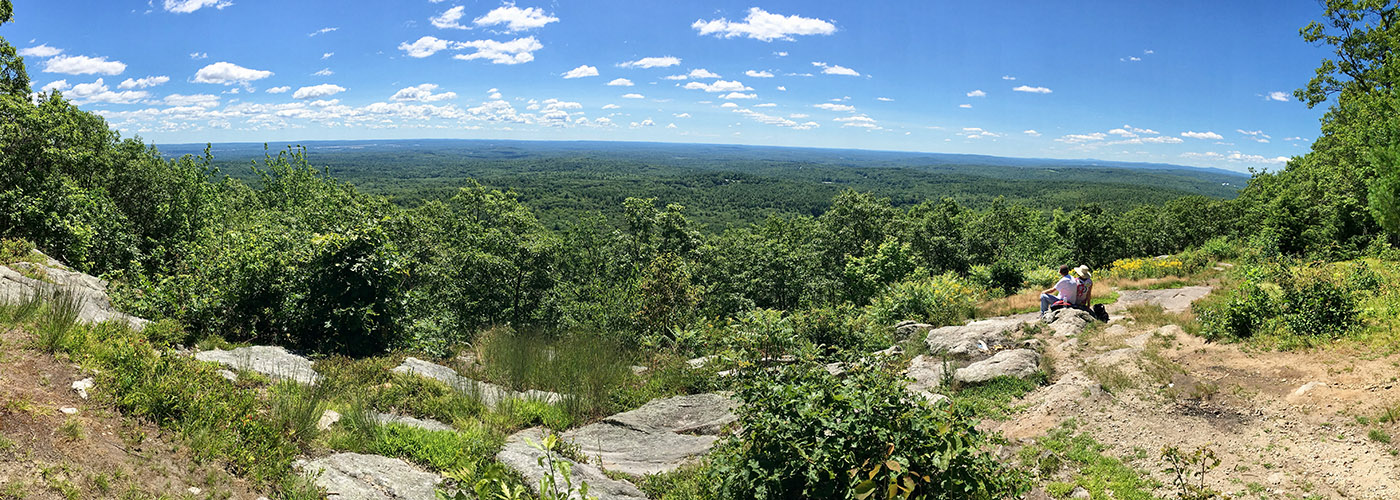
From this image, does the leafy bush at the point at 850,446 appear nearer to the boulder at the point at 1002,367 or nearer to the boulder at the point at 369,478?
the boulder at the point at 369,478

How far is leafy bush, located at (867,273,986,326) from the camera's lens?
523 inches

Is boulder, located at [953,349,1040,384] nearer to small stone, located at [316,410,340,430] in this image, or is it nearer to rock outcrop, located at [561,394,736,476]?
rock outcrop, located at [561,394,736,476]

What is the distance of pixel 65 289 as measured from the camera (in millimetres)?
7195

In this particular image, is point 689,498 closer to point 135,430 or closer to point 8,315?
point 135,430

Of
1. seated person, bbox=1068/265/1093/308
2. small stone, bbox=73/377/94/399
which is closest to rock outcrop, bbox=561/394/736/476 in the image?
small stone, bbox=73/377/94/399

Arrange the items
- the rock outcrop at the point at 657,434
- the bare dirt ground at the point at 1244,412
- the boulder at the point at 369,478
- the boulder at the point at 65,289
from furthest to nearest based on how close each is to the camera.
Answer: the boulder at the point at 65,289
the rock outcrop at the point at 657,434
the bare dirt ground at the point at 1244,412
the boulder at the point at 369,478

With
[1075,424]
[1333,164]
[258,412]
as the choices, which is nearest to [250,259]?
[258,412]

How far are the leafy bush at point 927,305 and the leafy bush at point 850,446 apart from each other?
9.66 meters

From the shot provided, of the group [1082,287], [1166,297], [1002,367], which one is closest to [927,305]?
[1082,287]

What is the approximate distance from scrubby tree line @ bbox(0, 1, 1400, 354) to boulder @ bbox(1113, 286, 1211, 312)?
315 cm

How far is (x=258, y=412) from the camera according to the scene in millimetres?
4539

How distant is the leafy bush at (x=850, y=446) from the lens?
3.45 meters

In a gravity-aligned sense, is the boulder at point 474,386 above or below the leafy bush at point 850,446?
below

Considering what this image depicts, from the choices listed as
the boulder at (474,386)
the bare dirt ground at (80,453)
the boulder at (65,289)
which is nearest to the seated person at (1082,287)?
the boulder at (474,386)
